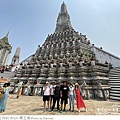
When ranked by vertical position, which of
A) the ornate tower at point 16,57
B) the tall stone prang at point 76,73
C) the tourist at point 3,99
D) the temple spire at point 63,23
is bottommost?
the tourist at point 3,99

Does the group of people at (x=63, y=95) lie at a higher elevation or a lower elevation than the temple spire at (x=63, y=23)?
lower

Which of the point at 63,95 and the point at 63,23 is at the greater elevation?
the point at 63,23

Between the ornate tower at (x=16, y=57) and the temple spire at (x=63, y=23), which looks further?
the ornate tower at (x=16, y=57)

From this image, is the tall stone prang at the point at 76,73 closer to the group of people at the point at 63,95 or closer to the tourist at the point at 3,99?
the group of people at the point at 63,95

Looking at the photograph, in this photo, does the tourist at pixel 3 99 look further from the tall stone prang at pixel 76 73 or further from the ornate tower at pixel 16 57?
the ornate tower at pixel 16 57

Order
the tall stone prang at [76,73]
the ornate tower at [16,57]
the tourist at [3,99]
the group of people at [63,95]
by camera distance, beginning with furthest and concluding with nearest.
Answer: the ornate tower at [16,57]
the tall stone prang at [76,73]
the group of people at [63,95]
the tourist at [3,99]

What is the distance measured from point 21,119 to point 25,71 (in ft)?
36.9

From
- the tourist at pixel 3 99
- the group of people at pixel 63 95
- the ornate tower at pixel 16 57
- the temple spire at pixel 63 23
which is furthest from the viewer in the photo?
the ornate tower at pixel 16 57

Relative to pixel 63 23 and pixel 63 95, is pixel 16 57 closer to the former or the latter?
pixel 63 23

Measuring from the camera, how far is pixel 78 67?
11.1 meters

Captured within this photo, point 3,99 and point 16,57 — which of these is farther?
point 16,57

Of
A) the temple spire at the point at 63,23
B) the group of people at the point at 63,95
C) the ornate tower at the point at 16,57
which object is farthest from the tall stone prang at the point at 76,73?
the ornate tower at the point at 16,57

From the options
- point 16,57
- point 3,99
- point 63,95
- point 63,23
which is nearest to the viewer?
point 3,99

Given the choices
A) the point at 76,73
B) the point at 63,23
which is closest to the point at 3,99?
the point at 76,73
